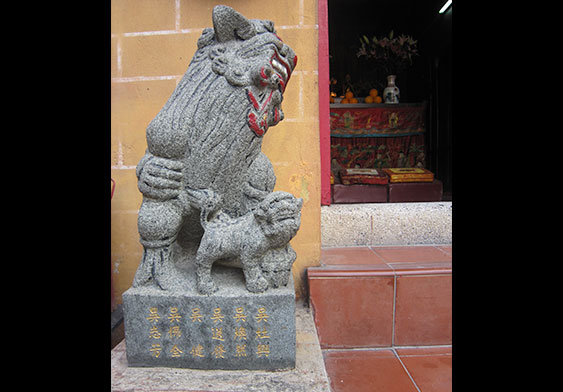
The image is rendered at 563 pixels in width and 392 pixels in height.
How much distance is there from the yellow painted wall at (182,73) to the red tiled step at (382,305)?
209 millimetres

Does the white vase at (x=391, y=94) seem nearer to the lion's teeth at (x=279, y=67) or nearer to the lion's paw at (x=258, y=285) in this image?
the lion's teeth at (x=279, y=67)

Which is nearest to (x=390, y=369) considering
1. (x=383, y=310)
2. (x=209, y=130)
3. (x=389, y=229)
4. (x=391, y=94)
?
(x=383, y=310)

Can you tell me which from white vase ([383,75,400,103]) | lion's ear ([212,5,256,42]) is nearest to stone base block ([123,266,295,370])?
lion's ear ([212,5,256,42])

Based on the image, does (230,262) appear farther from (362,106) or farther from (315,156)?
(362,106)

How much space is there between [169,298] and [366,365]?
969 mm

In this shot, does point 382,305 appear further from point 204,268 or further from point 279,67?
point 279,67

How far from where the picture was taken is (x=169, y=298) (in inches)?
46.7

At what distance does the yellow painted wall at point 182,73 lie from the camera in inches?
75.0

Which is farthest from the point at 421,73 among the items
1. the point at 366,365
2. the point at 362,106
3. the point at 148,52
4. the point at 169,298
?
the point at 169,298

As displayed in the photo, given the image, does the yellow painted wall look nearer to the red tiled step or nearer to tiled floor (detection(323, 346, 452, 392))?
the red tiled step

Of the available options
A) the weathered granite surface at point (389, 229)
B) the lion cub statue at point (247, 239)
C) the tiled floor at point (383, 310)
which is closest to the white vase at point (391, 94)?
the weathered granite surface at point (389, 229)

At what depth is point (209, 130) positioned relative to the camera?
118 centimetres

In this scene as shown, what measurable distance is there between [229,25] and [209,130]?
13.9 inches

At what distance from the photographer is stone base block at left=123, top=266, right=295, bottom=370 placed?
1178 mm
